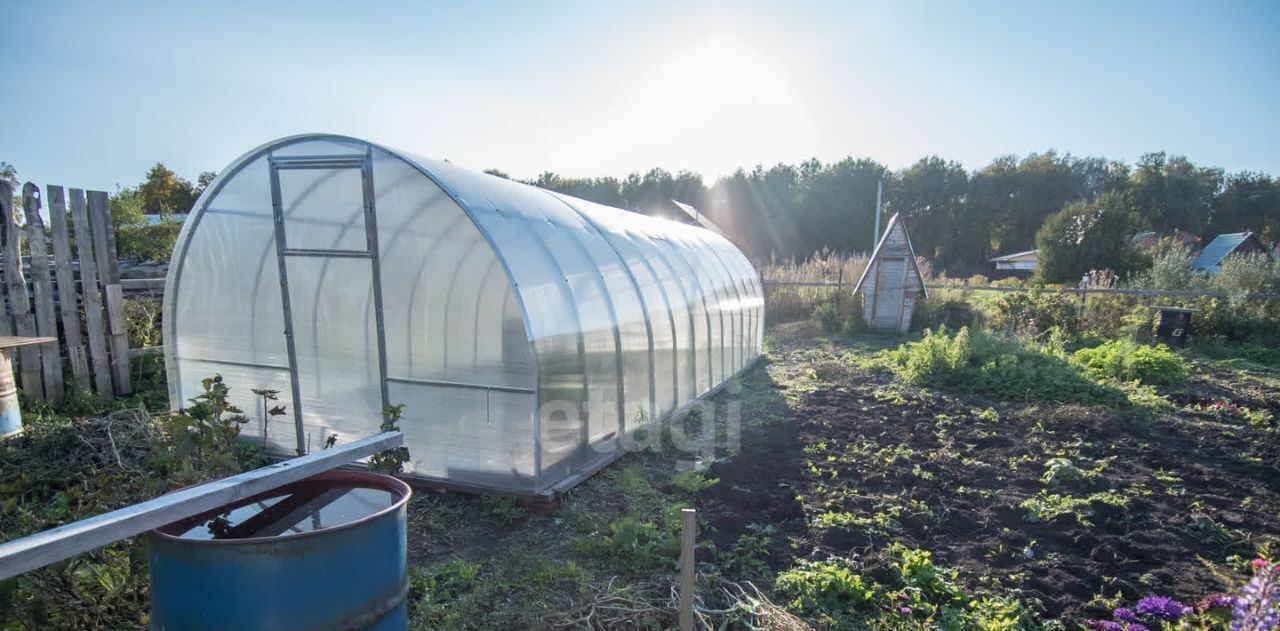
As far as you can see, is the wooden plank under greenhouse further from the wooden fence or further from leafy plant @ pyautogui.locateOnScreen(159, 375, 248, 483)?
the wooden fence

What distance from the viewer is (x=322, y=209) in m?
5.16

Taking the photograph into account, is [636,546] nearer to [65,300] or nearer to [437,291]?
[437,291]

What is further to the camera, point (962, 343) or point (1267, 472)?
point (962, 343)

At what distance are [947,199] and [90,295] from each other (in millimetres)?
46659

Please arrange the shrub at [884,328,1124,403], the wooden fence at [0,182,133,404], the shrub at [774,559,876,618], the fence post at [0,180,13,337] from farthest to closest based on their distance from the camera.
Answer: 1. the shrub at [884,328,1124,403]
2. the wooden fence at [0,182,133,404]
3. the fence post at [0,180,13,337]
4. the shrub at [774,559,876,618]

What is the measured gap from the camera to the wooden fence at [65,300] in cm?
636

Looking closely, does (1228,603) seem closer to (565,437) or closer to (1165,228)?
(565,437)

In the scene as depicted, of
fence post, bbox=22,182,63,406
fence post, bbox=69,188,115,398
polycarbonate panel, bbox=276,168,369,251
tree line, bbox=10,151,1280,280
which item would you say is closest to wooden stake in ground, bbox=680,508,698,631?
polycarbonate panel, bbox=276,168,369,251

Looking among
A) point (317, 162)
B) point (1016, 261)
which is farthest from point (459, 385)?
point (1016, 261)

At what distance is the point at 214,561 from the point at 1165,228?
52.2 m

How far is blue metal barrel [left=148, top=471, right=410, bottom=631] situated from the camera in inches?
77.4

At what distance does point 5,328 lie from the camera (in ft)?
20.7

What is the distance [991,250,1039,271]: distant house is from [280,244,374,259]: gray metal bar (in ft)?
138

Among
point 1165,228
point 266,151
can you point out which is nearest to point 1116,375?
point 266,151
